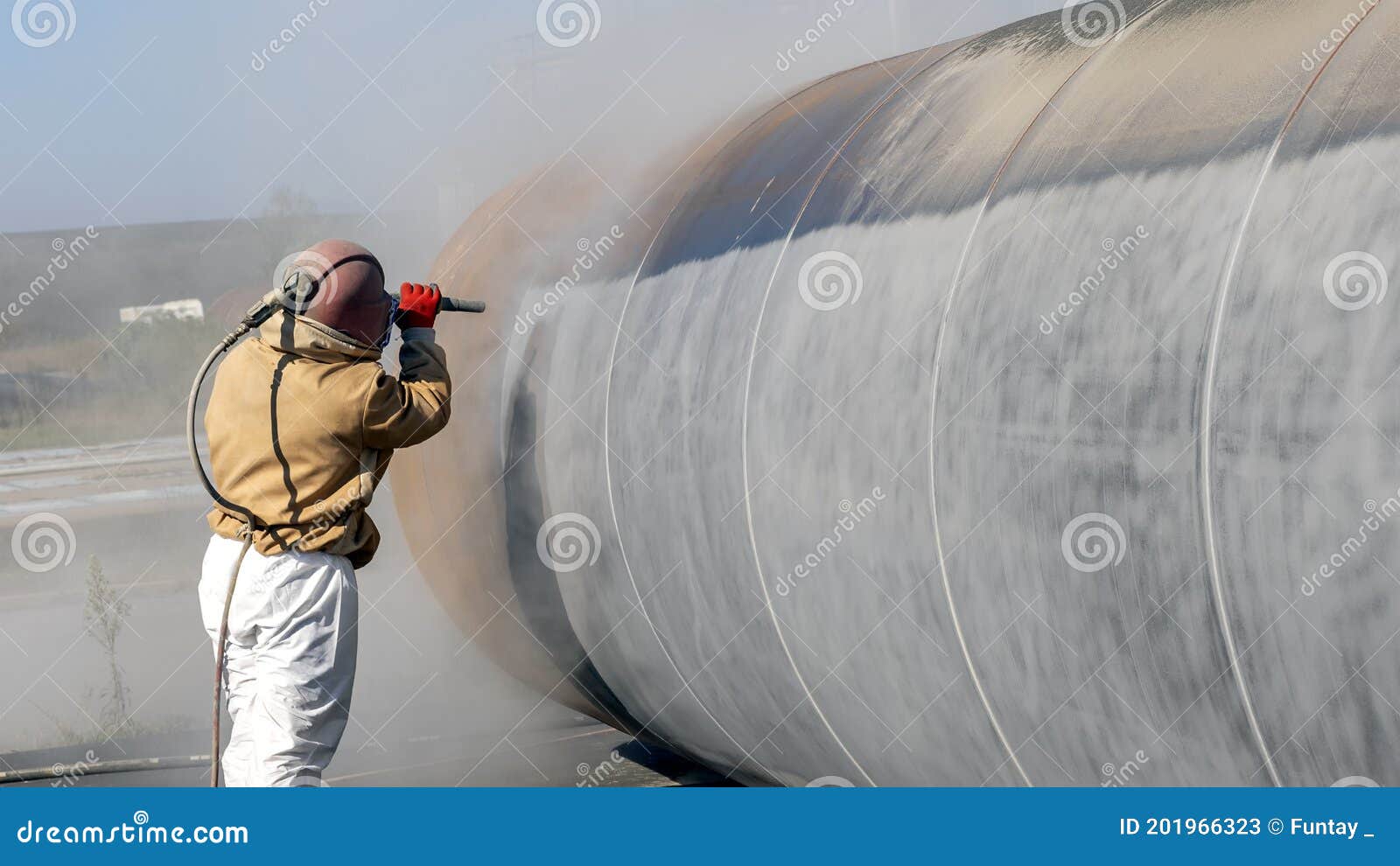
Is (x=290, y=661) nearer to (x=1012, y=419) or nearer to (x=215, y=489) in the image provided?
(x=215, y=489)

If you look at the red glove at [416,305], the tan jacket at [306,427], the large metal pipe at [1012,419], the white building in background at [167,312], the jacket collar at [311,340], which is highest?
the white building in background at [167,312]

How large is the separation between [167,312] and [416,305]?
2860 millimetres

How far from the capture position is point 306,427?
3.22 meters

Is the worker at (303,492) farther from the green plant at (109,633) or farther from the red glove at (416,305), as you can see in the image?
the green plant at (109,633)

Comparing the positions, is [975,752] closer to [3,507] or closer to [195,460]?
[195,460]

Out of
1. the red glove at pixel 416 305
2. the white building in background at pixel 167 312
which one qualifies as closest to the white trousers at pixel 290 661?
the red glove at pixel 416 305

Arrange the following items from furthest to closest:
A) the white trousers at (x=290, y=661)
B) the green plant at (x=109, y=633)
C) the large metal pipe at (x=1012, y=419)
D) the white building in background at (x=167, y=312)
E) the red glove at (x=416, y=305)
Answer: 1. the green plant at (x=109, y=633)
2. the white building in background at (x=167, y=312)
3. the red glove at (x=416, y=305)
4. the white trousers at (x=290, y=661)
5. the large metal pipe at (x=1012, y=419)

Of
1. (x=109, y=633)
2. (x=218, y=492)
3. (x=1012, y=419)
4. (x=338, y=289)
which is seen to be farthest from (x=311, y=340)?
(x=109, y=633)

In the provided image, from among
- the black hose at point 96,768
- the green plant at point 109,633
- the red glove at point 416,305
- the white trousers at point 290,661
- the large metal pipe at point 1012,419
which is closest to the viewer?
the large metal pipe at point 1012,419

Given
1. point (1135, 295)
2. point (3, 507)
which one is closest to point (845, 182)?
point (1135, 295)

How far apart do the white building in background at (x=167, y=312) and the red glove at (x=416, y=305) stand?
263 cm

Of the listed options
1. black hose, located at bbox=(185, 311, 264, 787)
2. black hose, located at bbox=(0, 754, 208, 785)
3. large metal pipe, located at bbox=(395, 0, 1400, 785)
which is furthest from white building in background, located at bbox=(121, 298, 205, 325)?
black hose, located at bbox=(185, 311, 264, 787)

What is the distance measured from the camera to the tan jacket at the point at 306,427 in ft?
10.5

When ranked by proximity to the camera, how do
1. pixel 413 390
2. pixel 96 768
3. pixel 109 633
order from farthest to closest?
pixel 109 633, pixel 96 768, pixel 413 390
